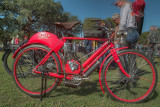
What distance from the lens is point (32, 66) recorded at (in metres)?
2.53

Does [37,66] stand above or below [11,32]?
below

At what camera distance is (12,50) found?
369cm

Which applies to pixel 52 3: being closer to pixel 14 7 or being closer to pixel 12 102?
pixel 14 7

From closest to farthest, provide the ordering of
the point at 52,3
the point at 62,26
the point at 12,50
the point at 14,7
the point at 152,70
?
the point at 152,70 → the point at 62,26 → the point at 12,50 → the point at 14,7 → the point at 52,3

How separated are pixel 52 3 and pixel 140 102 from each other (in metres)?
21.7

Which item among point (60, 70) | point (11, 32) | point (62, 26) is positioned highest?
point (11, 32)

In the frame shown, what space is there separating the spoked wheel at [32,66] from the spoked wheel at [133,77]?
36.3 inches

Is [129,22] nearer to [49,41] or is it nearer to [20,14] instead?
[49,41]

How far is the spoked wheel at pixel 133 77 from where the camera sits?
7.09 ft

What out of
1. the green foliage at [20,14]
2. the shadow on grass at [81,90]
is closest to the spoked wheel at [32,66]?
the shadow on grass at [81,90]

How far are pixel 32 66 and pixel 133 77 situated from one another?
6.36 feet

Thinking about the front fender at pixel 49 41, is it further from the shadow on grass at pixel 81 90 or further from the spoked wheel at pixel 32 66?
the shadow on grass at pixel 81 90

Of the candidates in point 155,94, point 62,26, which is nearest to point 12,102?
point 62,26

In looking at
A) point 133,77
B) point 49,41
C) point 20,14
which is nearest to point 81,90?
point 133,77
